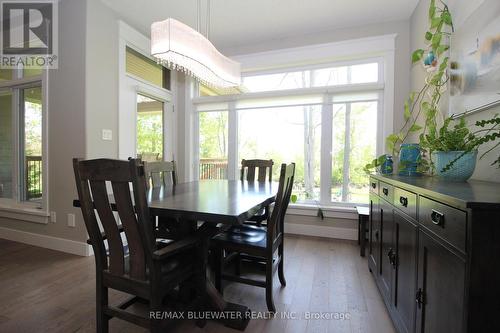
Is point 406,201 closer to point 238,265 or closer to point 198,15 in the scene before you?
point 238,265

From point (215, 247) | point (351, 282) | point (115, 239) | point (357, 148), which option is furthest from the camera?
point (357, 148)

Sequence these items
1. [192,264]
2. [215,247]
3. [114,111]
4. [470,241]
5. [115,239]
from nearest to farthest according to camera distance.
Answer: [470,241] < [115,239] < [192,264] < [215,247] < [114,111]

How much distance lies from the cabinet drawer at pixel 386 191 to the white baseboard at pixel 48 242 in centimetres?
292

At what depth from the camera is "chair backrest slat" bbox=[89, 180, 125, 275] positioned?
1.15 meters

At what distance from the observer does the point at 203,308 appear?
1.55 m

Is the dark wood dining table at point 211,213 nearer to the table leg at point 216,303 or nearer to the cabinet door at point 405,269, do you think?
the table leg at point 216,303

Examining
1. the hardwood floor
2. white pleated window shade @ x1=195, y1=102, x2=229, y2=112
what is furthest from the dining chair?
white pleated window shade @ x1=195, y1=102, x2=229, y2=112

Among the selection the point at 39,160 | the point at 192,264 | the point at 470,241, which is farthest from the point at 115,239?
the point at 39,160

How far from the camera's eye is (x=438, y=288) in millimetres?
945

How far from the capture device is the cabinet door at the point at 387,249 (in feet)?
5.09

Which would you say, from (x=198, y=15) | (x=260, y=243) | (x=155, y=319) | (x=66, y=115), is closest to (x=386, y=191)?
(x=260, y=243)

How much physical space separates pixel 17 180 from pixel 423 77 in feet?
16.5

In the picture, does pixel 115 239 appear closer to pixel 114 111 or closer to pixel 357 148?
pixel 114 111

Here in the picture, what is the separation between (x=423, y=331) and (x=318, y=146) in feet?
8.21
